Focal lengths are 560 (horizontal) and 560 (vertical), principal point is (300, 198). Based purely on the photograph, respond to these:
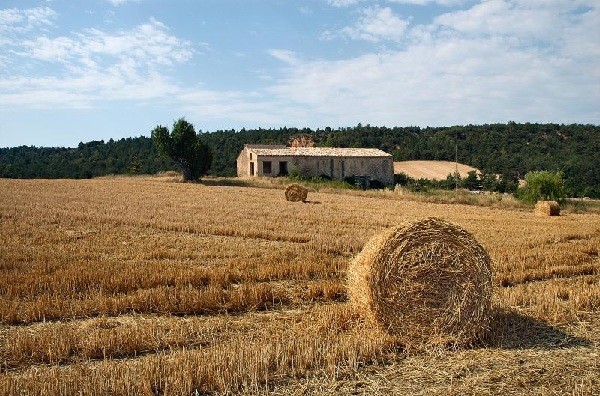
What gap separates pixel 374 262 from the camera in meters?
7.22

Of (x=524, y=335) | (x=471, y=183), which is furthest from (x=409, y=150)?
(x=524, y=335)

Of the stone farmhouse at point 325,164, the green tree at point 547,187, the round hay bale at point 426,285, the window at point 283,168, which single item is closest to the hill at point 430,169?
the stone farmhouse at point 325,164

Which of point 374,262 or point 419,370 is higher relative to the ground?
point 374,262

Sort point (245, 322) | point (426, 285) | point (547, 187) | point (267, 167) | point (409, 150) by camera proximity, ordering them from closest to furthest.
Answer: point (426, 285) → point (245, 322) → point (547, 187) → point (267, 167) → point (409, 150)

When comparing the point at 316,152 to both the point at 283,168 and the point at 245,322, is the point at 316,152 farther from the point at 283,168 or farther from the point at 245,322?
the point at 245,322

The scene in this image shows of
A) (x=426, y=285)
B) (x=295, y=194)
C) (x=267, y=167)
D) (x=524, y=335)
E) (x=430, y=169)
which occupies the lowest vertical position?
(x=524, y=335)

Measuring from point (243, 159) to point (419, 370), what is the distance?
49.4m

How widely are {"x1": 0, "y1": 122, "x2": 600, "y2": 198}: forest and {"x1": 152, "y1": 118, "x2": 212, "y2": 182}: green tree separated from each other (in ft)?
44.2

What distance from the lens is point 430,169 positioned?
6397 cm

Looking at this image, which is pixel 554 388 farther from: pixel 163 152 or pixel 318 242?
pixel 163 152

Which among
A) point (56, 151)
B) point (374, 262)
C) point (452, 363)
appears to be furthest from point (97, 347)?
point (56, 151)

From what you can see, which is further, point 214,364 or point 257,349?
point 257,349

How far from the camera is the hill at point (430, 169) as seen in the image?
60.8 meters

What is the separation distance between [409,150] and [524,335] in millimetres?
65891
